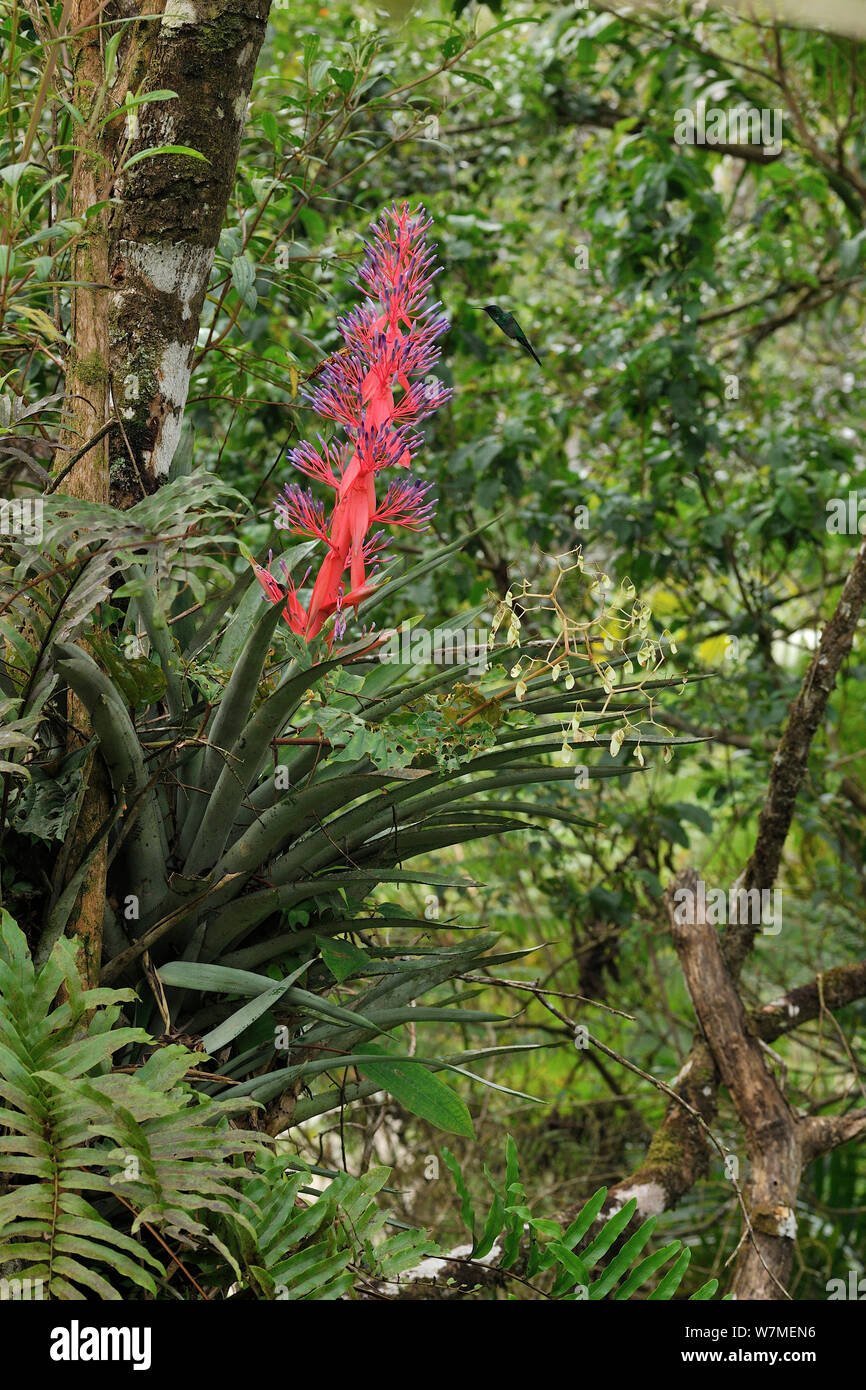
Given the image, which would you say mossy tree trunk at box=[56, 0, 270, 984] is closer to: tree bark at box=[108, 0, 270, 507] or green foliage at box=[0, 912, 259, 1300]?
tree bark at box=[108, 0, 270, 507]

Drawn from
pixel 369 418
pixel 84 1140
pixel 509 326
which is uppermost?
pixel 509 326

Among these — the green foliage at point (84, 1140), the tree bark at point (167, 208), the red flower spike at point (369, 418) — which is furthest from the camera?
the tree bark at point (167, 208)

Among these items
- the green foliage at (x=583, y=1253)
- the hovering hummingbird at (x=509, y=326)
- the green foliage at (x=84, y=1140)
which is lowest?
the green foliage at (x=583, y=1253)

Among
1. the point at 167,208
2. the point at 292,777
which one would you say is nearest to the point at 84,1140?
the point at 292,777

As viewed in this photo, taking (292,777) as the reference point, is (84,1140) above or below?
below

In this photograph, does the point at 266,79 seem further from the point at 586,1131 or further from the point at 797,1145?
the point at 586,1131

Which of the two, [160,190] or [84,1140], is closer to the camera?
[84,1140]

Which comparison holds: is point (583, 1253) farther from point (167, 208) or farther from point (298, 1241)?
point (167, 208)

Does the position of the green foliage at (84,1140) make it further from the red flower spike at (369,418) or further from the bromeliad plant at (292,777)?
the red flower spike at (369,418)

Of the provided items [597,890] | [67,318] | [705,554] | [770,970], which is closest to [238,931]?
[67,318]

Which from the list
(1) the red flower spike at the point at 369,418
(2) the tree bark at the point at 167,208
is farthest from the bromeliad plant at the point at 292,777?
(2) the tree bark at the point at 167,208

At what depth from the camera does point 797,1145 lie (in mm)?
1715

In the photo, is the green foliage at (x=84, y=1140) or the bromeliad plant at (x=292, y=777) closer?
the green foliage at (x=84, y=1140)
